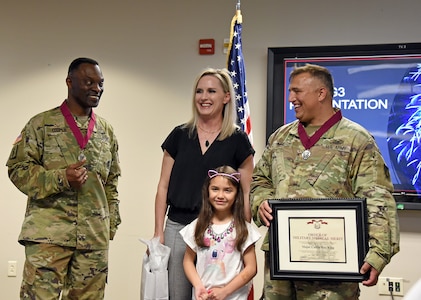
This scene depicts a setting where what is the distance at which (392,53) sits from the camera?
359cm

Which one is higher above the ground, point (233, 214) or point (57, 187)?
point (57, 187)

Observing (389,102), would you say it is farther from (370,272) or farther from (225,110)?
(370,272)

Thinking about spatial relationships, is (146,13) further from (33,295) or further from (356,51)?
(33,295)

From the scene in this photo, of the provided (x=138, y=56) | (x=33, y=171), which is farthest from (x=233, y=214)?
(x=138, y=56)

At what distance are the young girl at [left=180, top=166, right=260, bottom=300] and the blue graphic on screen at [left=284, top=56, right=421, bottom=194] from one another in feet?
5.05

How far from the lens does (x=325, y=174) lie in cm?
196

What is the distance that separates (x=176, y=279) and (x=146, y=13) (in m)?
2.41

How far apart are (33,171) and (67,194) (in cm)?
19

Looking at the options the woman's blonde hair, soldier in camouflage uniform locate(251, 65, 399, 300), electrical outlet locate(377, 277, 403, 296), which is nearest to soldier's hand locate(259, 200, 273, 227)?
soldier in camouflage uniform locate(251, 65, 399, 300)

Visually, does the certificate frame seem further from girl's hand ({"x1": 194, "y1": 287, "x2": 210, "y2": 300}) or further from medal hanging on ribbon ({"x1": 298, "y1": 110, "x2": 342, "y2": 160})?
girl's hand ({"x1": 194, "y1": 287, "x2": 210, "y2": 300})

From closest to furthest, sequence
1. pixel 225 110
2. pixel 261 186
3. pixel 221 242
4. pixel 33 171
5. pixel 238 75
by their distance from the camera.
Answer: pixel 261 186 → pixel 221 242 → pixel 33 171 → pixel 225 110 → pixel 238 75

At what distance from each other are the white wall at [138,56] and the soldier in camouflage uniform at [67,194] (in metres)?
1.36

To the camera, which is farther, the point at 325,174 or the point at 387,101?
the point at 387,101

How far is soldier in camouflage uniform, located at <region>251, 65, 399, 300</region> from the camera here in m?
1.87
